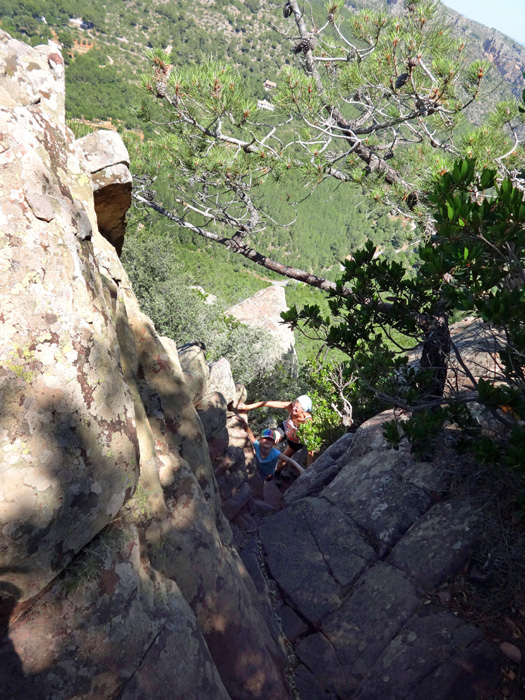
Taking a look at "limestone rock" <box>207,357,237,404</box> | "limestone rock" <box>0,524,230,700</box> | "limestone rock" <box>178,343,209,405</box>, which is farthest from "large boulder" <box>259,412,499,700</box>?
"limestone rock" <box>207,357,237,404</box>

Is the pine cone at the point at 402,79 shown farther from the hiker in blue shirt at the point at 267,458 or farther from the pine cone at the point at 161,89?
the hiker in blue shirt at the point at 267,458

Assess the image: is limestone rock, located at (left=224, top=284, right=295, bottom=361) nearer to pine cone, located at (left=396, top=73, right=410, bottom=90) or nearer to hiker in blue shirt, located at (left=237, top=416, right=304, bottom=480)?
hiker in blue shirt, located at (left=237, top=416, right=304, bottom=480)

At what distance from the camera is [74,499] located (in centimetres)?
214

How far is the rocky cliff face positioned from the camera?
6.52 feet

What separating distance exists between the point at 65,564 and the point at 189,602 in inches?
44.6

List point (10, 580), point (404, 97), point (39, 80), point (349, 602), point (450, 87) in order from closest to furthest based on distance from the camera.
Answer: point (10, 580)
point (39, 80)
point (349, 602)
point (450, 87)
point (404, 97)

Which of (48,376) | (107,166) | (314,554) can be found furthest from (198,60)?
(48,376)

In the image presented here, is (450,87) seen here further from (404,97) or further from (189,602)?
(189,602)

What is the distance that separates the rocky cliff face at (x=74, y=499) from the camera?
1986 mm

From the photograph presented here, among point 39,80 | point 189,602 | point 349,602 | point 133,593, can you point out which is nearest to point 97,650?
point 133,593

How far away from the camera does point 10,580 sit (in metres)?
1.94

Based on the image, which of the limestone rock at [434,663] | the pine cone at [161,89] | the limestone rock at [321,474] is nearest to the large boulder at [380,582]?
the limestone rock at [434,663]

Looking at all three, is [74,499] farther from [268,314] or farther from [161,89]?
[268,314]

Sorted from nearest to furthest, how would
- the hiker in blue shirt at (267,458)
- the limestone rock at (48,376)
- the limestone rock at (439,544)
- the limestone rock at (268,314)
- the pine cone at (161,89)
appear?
1. the limestone rock at (48,376)
2. the limestone rock at (439,544)
3. the pine cone at (161,89)
4. the hiker in blue shirt at (267,458)
5. the limestone rock at (268,314)
